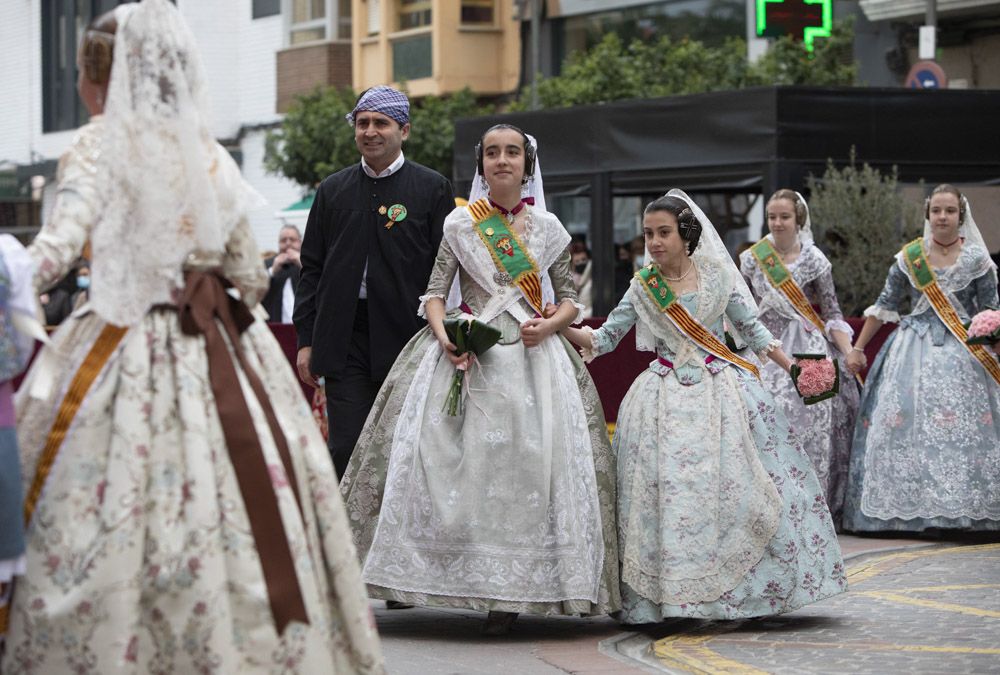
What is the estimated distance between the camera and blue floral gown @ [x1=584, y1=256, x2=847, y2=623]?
6926 millimetres

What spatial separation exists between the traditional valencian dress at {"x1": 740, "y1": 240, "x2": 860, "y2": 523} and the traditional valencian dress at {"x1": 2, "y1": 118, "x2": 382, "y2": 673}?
257 inches

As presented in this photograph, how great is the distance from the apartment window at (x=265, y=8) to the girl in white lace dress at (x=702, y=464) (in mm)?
28262

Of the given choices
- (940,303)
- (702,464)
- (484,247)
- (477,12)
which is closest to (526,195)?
(484,247)

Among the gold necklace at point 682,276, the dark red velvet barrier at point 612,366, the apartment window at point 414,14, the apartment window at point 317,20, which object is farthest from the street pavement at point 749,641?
the apartment window at point 317,20

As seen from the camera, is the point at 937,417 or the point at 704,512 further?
the point at 937,417

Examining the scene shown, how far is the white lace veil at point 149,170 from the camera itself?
4543mm

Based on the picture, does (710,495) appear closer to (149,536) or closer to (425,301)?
(425,301)

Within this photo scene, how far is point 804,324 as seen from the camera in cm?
1083

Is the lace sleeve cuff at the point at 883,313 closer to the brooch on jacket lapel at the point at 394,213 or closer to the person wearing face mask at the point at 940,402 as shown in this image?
→ the person wearing face mask at the point at 940,402

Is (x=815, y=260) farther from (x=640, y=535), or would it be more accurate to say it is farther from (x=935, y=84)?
(x=935, y=84)

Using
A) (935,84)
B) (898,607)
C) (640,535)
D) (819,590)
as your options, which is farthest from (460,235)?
(935,84)

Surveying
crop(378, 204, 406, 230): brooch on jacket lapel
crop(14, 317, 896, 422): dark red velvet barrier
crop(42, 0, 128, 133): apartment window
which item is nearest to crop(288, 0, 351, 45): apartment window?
crop(42, 0, 128, 133): apartment window

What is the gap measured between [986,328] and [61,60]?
33.9 metres

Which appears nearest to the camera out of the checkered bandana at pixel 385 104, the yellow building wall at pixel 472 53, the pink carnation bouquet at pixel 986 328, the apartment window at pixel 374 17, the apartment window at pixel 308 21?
the checkered bandana at pixel 385 104
